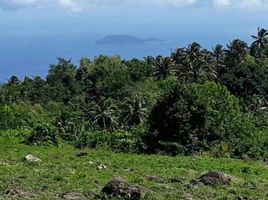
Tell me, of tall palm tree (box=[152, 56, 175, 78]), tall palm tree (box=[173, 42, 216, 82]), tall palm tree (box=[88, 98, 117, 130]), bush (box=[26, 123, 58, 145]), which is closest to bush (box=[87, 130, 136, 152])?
bush (box=[26, 123, 58, 145])

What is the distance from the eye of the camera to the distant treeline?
32.5 metres

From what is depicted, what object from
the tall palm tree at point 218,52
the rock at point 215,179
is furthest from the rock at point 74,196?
the tall palm tree at point 218,52

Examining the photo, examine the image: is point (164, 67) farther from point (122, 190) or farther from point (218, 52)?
point (122, 190)

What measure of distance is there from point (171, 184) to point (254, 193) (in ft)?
6.47

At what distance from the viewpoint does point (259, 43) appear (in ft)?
280

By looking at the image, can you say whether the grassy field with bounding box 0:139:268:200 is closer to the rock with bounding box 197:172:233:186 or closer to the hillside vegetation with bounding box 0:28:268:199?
the hillside vegetation with bounding box 0:28:268:199

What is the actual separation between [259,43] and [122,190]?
76.9m

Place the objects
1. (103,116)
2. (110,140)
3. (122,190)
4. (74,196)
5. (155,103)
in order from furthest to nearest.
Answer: (103,116), (110,140), (155,103), (74,196), (122,190)

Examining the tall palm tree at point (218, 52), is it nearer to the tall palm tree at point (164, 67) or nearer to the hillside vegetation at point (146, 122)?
the hillside vegetation at point (146, 122)

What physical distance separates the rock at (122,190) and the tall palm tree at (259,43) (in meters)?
72.7

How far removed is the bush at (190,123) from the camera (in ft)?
104

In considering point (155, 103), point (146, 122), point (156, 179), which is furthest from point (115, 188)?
point (146, 122)

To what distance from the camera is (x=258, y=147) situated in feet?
105

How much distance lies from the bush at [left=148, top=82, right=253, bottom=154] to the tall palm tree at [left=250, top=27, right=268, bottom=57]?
49.5 metres
